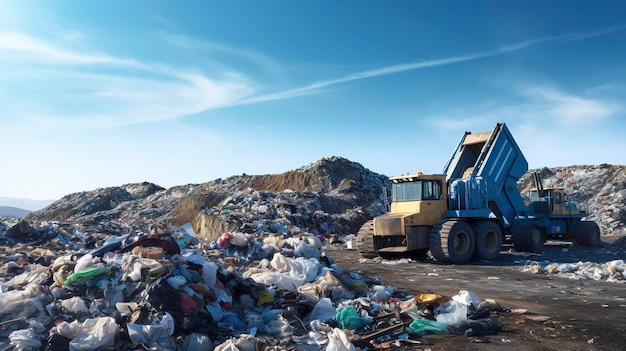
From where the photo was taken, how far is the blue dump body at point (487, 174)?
12029 millimetres

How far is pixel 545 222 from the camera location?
1447cm

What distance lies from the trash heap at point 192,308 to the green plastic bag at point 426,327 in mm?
12

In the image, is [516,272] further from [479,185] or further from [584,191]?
[584,191]

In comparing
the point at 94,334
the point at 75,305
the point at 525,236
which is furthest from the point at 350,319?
the point at 525,236

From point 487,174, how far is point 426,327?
834cm

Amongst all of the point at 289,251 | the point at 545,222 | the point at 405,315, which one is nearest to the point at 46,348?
the point at 405,315

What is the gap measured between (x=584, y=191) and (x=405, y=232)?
2427cm

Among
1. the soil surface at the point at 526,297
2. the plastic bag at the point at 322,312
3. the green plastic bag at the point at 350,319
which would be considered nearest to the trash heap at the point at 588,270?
the soil surface at the point at 526,297

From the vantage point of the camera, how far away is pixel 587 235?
15.2 m

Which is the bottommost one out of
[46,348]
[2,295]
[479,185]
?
[46,348]

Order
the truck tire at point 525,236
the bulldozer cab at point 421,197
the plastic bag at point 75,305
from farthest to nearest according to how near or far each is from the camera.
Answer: the truck tire at point 525,236 → the bulldozer cab at point 421,197 → the plastic bag at point 75,305

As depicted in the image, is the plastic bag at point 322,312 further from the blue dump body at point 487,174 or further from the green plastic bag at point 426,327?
the blue dump body at point 487,174

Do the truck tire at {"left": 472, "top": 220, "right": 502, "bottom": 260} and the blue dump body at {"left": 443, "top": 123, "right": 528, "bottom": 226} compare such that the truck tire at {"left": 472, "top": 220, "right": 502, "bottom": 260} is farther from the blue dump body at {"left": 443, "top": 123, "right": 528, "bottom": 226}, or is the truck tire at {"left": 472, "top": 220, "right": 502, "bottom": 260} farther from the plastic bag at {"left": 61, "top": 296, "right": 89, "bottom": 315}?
the plastic bag at {"left": 61, "top": 296, "right": 89, "bottom": 315}

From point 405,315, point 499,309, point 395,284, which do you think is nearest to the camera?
point 405,315
